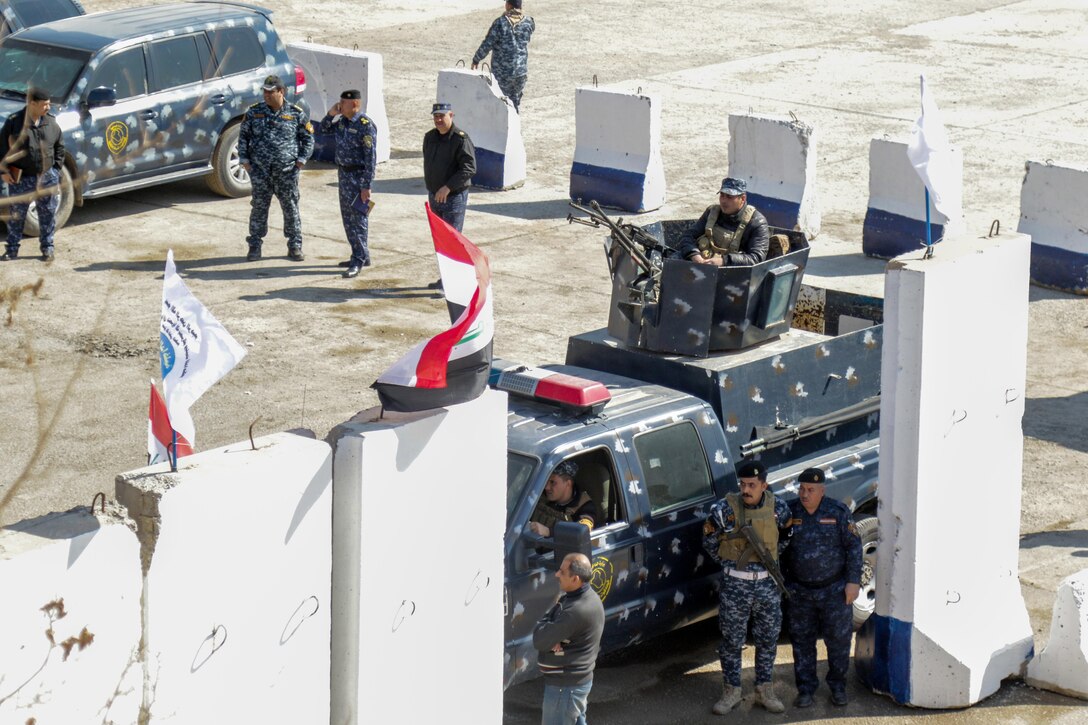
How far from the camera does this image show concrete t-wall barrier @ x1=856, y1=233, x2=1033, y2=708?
8.12m

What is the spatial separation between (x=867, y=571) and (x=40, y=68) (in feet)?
37.9

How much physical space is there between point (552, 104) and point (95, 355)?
35.2 feet

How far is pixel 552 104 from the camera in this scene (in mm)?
22734

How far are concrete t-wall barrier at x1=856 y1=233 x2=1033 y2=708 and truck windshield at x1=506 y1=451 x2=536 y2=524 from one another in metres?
1.85

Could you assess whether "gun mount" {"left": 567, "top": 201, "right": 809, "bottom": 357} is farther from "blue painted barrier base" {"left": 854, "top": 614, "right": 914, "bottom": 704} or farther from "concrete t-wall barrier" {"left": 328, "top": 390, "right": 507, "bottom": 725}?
"concrete t-wall barrier" {"left": 328, "top": 390, "right": 507, "bottom": 725}

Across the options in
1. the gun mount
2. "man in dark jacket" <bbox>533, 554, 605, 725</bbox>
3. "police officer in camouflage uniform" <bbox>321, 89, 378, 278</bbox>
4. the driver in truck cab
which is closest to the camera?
"man in dark jacket" <bbox>533, 554, 605, 725</bbox>

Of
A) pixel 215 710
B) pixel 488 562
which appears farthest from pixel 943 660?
pixel 215 710

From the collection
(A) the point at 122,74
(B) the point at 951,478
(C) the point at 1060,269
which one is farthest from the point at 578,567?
(A) the point at 122,74

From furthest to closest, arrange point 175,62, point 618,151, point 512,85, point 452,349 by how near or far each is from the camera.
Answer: point 512,85 < point 618,151 < point 175,62 < point 452,349

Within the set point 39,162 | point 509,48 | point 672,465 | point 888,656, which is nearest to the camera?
point 888,656

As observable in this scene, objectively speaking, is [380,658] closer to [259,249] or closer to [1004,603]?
[1004,603]

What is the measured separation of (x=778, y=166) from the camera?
17156mm

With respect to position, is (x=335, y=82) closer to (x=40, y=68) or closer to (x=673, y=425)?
(x=40, y=68)

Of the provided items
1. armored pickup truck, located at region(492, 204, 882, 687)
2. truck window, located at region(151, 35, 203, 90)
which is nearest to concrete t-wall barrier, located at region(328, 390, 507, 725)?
armored pickup truck, located at region(492, 204, 882, 687)
